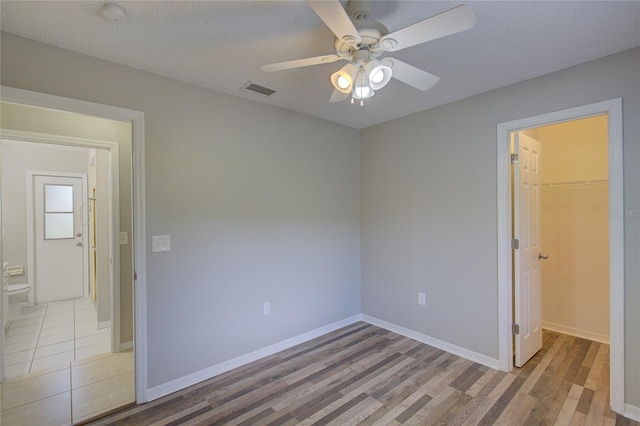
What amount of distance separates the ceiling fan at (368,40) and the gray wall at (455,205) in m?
1.35

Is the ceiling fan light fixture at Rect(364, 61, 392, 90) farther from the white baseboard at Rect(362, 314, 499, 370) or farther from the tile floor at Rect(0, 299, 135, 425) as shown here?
the tile floor at Rect(0, 299, 135, 425)

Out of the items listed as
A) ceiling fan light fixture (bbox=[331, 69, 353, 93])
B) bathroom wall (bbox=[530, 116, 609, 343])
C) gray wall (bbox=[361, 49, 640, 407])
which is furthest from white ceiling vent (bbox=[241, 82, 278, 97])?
bathroom wall (bbox=[530, 116, 609, 343])

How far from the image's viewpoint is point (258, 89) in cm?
253

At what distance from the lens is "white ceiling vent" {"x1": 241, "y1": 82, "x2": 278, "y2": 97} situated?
2.45 metres

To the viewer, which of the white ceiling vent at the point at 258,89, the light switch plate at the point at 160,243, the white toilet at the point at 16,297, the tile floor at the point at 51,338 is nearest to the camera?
the light switch plate at the point at 160,243

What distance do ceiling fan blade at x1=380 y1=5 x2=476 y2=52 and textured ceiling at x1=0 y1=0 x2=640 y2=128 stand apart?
12.6 inches

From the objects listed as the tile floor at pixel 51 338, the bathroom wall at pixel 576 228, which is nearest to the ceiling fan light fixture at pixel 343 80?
the bathroom wall at pixel 576 228

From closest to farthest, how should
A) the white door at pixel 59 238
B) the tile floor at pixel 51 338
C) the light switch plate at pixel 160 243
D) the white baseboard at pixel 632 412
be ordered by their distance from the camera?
the white baseboard at pixel 632 412 < the light switch plate at pixel 160 243 < the tile floor at pixel 51 338 < the white door at pixel 59 238

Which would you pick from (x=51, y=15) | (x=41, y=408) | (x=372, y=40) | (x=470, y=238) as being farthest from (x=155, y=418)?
(x=470, y=238)

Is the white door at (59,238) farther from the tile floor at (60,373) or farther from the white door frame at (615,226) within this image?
the white door frame at (615,226)

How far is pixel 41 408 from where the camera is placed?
82.1 inches

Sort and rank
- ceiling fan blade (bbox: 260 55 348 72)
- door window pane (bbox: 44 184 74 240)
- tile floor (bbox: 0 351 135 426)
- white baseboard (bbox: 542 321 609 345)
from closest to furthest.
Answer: ceiling fan blade (bbox: 260 55 348 72), tile floor (bbox: 0 351 135 426), white baseboard (bbox: 542 321 609 345), door window pane (bbox: 44 184 74 240)

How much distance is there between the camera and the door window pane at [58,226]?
15.3ft

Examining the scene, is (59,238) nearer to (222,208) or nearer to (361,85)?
(222,208)
